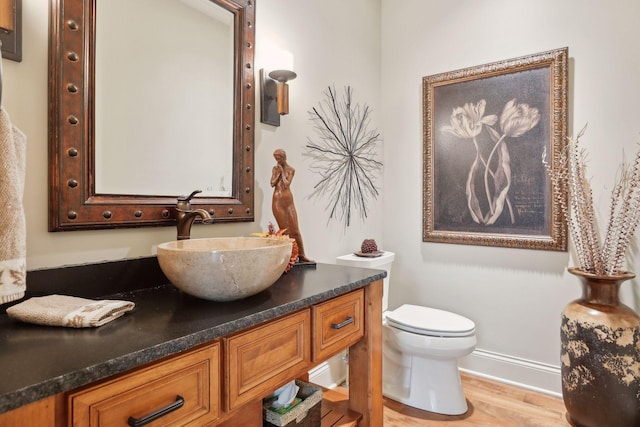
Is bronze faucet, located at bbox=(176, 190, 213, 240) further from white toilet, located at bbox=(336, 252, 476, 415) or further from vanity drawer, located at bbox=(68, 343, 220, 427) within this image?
white toilet, located at bbox=(336, 252, 476, 415)

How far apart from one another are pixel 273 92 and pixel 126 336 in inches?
50.8

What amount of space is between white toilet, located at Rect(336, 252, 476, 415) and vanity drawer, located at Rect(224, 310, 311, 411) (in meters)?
1.01

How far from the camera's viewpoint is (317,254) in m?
2.06

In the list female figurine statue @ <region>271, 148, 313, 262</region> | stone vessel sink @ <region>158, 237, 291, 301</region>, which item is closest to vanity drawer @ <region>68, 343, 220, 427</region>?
stone vessel sink @ <region>158, 237, 291, 301</region>

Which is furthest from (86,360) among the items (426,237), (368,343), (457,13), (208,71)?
(457,13)

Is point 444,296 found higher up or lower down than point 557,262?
lower down

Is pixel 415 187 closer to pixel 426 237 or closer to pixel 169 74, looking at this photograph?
pixel 426 237

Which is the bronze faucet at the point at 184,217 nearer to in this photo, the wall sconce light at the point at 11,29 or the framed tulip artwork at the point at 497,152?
the wall sconce light at the point at 11,29

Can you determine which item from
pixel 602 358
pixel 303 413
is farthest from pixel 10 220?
pixel 602 358

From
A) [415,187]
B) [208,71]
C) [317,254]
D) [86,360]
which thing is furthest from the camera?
[415,187]

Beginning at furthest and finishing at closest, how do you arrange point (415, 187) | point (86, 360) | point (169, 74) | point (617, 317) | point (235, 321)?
point (415, 187)
point (617, 317)
point (169, 74)
point (235, 321)
point (86, 360)

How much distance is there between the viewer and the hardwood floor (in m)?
1.85

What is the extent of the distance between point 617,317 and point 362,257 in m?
1.24

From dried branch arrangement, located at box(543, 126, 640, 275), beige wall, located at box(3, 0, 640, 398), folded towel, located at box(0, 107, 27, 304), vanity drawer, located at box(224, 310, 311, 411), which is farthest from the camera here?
beige wall, located at box(3, 0, 640, 398)
